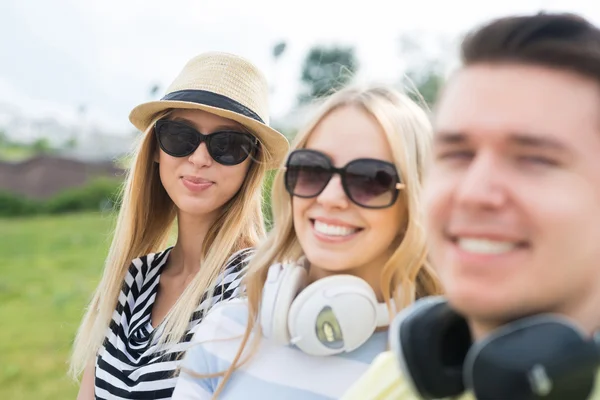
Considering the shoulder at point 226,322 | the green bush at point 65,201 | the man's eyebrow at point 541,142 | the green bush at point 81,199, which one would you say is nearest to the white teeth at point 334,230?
the shoulder at point 226,322

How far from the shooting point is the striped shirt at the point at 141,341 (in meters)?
2.46

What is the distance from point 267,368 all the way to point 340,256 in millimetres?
377

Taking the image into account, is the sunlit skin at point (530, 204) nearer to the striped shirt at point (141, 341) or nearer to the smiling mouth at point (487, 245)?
the smiling mouth at point (487, 245)

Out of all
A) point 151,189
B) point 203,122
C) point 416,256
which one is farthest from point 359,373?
point 151,189

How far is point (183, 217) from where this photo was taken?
118 inches

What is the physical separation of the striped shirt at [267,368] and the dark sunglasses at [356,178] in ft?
1.27

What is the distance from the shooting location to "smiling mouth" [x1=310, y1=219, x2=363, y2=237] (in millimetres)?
1802

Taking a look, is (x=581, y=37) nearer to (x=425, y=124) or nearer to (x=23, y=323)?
(x=425, y=124)

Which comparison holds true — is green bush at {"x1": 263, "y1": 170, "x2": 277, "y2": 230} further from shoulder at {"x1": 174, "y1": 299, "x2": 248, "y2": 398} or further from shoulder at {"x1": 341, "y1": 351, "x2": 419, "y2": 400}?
shoulder at {"x1": 341, "y1": 351, "x2": 419, "y2": 400}

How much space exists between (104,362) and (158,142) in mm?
905

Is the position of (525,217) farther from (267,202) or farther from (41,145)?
(41,145)

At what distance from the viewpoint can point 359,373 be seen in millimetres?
1814

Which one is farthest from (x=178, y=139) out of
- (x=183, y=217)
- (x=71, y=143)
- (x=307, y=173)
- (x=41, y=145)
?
(x=71, y=143)

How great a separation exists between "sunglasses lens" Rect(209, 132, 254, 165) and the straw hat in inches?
2.8
